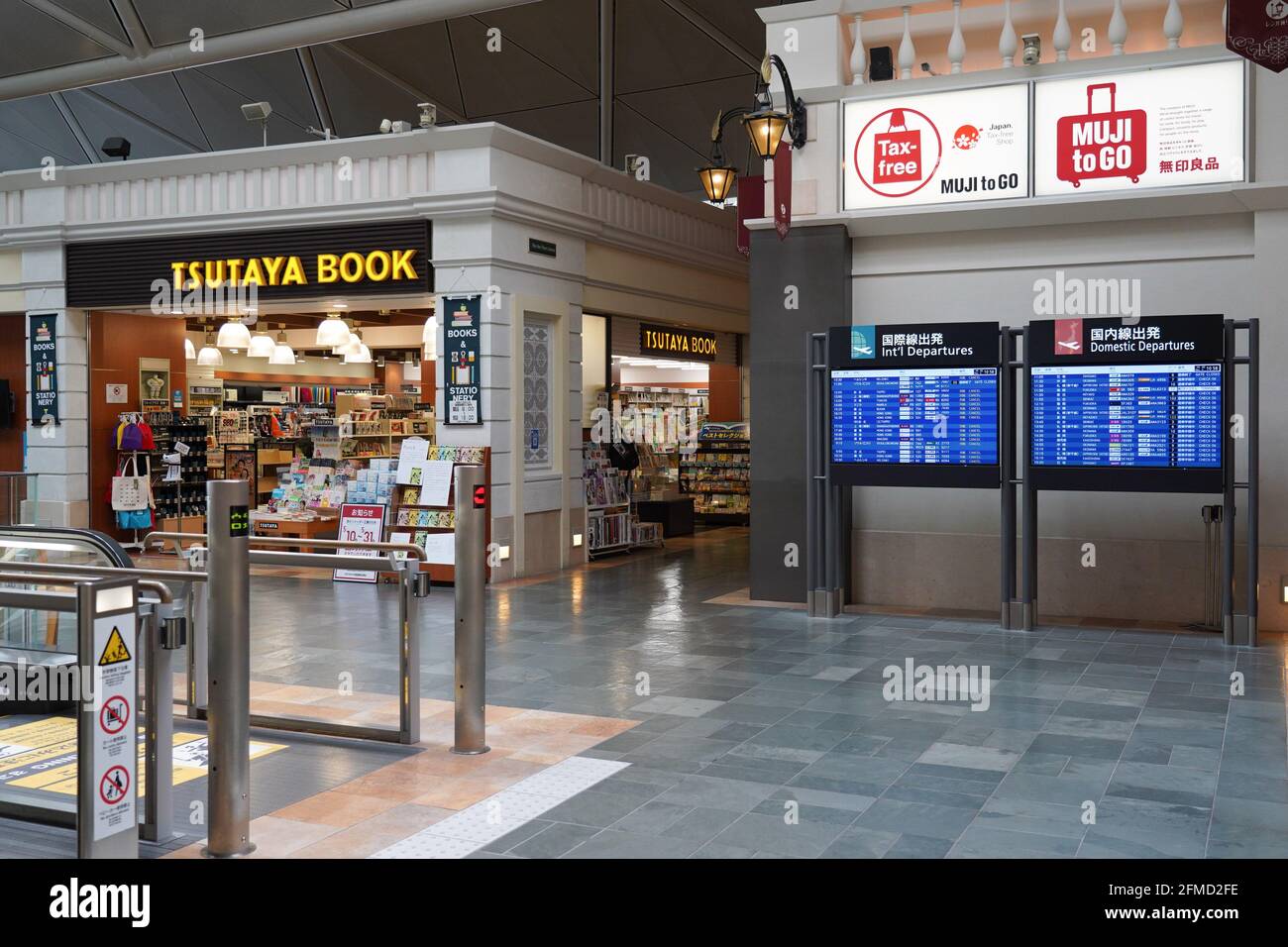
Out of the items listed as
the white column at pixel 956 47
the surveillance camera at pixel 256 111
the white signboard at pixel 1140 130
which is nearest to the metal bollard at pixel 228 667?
the white signboard at pixel 1140 130

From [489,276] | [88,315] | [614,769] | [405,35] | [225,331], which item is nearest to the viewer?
[614,769]

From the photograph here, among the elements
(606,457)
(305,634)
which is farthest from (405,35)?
(305,634)

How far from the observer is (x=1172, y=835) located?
4238 millimetres

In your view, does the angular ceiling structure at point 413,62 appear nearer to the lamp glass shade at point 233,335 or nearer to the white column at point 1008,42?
the lamp glass shade at point 233,335

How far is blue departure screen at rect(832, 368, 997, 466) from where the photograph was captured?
28.8 ft

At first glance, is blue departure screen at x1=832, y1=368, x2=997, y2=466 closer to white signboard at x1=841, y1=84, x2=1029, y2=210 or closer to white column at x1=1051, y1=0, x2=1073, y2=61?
white signboard at x1=841, y1=84, x2=1029, y2=210

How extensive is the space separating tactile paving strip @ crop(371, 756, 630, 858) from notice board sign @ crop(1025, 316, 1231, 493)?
471cm

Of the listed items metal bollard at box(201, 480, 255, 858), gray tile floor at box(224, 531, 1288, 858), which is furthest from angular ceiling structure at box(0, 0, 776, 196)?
metal bollard at box(201, 480, 255, 858)

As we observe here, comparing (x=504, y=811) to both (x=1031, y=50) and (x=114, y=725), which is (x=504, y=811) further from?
(x=1031, y=50)

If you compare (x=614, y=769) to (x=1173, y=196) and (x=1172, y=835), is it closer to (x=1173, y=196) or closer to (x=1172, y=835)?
(x=1172, y=835)

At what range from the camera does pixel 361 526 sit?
11.5 metres

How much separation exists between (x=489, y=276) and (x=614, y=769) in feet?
22.8

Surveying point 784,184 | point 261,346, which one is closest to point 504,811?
point 784,184

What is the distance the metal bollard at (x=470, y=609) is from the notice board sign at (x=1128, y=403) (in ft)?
15.6
